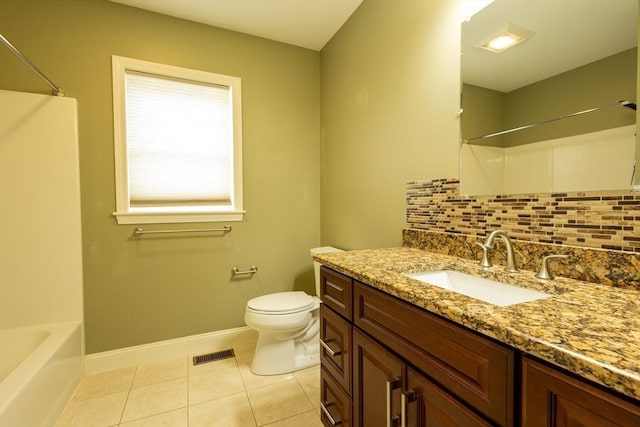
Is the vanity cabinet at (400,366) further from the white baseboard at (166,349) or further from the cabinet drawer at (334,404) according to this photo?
the white baseboard at (166,349)

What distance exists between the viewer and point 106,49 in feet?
6.41

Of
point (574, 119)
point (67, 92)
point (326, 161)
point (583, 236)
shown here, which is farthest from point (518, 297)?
point (67, 92)

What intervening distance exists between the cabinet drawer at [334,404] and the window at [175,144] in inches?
56.0

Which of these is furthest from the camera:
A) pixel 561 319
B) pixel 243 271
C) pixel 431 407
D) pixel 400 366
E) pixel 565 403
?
pixel 243 271

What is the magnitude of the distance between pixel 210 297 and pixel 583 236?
224 centimetres

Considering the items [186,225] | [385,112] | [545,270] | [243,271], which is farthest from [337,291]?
[186,225]

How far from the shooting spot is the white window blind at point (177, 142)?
2.06 m

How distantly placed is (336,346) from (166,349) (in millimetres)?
1575

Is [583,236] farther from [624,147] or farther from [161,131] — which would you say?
[161,131]

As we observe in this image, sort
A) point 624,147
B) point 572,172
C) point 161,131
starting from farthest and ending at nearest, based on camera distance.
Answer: point 161,131 → point 572,172 → point 624,147

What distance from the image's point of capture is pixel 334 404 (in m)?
1.26

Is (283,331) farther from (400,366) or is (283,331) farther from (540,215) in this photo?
(540,215)

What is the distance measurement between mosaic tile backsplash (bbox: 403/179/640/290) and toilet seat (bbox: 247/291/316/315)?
2.88ft

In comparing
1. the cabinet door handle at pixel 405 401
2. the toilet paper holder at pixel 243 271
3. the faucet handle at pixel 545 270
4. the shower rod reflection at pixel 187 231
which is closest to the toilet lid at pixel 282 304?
the toilet paper holder at pixel 243 271
